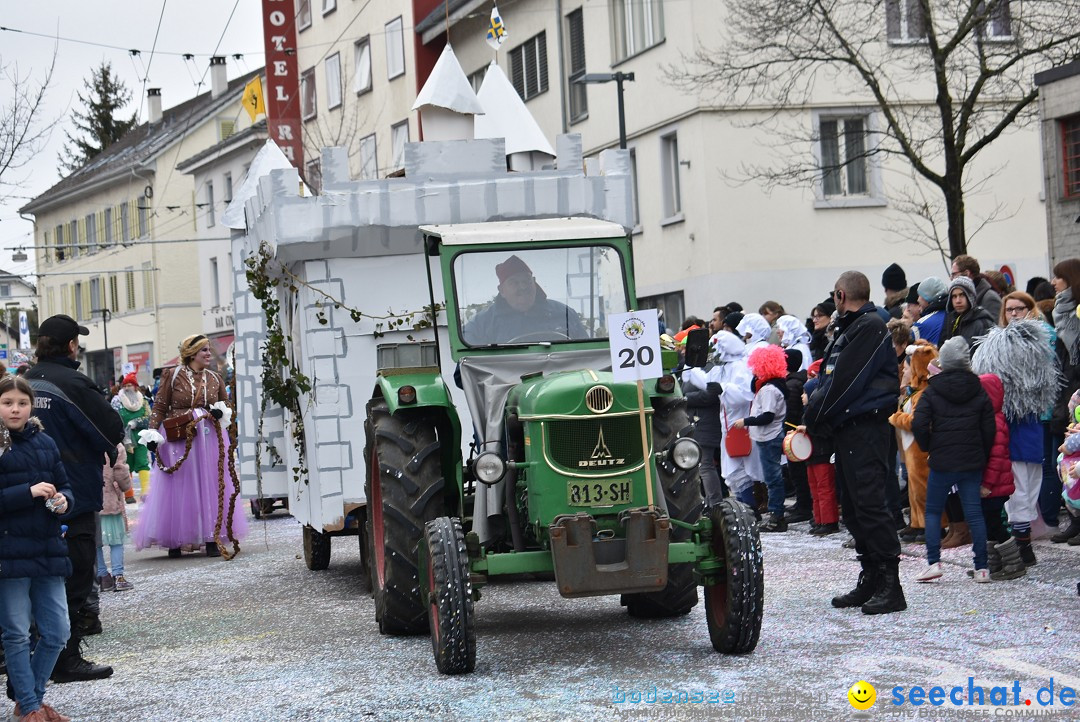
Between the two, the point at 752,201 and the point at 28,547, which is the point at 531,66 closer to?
Answer: the point at 752,201

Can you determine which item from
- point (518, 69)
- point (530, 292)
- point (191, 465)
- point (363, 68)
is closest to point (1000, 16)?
point (191, 465)

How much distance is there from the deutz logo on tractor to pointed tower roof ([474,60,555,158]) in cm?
472

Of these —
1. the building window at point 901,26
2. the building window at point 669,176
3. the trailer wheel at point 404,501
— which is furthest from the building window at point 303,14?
the trailer wheel at point 404,501

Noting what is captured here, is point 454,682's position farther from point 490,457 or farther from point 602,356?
point 602,356

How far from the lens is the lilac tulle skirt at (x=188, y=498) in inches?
571

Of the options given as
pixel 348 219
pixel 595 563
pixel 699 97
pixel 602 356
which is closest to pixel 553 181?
pixel 348 219

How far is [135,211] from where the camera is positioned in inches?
2512

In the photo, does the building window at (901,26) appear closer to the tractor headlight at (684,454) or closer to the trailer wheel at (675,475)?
the trailer wheel at (675,475)

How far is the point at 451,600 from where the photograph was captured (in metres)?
7.68

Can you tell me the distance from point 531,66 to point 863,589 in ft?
83.9

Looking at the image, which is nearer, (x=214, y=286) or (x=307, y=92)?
(x=307, y=92)

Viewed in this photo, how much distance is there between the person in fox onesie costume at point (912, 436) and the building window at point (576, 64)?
1983 cm

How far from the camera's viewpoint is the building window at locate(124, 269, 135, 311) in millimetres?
65062

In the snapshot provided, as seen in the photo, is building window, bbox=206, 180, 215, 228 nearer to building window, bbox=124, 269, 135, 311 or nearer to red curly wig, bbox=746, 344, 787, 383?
building window, bbox=124, 269, 135, 311
